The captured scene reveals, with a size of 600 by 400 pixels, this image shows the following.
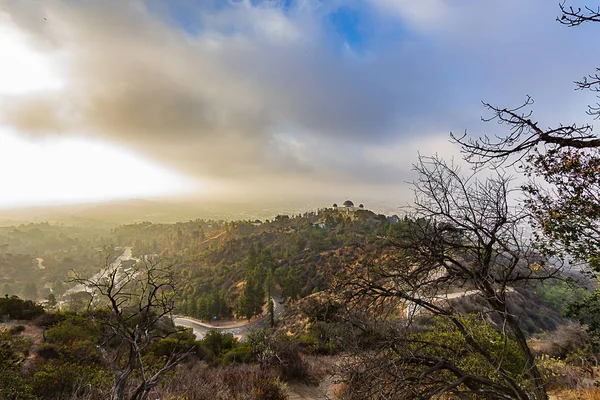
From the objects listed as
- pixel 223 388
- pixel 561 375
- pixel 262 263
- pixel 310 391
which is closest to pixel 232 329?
pixel 262 263

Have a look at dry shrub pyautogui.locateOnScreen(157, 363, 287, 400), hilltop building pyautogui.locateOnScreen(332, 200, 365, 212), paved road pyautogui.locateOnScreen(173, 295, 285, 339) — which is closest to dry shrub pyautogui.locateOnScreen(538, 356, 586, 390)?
dry shrub pyautogui.locateOnScreen(157, 363, 287, 400)

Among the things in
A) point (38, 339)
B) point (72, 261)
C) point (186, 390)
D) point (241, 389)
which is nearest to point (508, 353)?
point (241, 389)

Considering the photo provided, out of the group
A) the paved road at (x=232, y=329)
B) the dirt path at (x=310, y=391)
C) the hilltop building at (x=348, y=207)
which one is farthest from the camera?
the hilltop building at (x=348, y=207)

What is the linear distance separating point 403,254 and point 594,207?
3.86 m

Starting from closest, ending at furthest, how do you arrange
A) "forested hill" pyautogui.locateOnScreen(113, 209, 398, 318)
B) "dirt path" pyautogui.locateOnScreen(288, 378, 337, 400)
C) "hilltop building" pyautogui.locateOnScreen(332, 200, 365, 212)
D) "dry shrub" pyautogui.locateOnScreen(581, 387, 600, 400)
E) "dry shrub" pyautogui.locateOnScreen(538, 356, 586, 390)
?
1. "dry shrub" pyautogui.locateOnScreen(581, 387, 600, 400)
2. "dry shrub" pyautogui.locateOnScreen(538, 356, 586, 390)
3. "dirt path" pyautogui.locateOnScreen(288, 378, 337, 400)
4. "forested hill" pyautogui.locateOnScreen(113, 209, 398, 318)
5. "hilltop building" pyautogui.locateOnScreen(332, 200, 365, 212)

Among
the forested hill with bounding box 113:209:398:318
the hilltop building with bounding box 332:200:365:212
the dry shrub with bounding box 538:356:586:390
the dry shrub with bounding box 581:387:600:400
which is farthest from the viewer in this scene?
the hilltop building with bounding box 332:200:365:212

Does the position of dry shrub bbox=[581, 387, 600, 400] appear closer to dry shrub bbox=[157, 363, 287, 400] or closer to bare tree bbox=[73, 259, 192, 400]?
dry shrub bbox=[157, 363, 287, 400]

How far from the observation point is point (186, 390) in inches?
264

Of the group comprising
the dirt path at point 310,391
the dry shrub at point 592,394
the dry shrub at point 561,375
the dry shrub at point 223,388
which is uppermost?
the dry shrub at point 592,394

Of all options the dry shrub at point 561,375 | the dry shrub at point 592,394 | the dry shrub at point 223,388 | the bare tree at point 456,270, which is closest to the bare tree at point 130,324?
the dry shrub at point 223,388

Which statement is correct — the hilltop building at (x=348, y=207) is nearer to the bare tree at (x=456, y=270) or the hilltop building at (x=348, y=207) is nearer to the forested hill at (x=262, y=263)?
the forested hill at (x=262, y=263)

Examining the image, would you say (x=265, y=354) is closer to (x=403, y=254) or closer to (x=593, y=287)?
(x=403, y=254)

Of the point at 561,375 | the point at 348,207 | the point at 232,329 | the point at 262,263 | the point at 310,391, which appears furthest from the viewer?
the point at 348,207

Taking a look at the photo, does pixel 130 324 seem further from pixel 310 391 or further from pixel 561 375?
pixel 561 375
